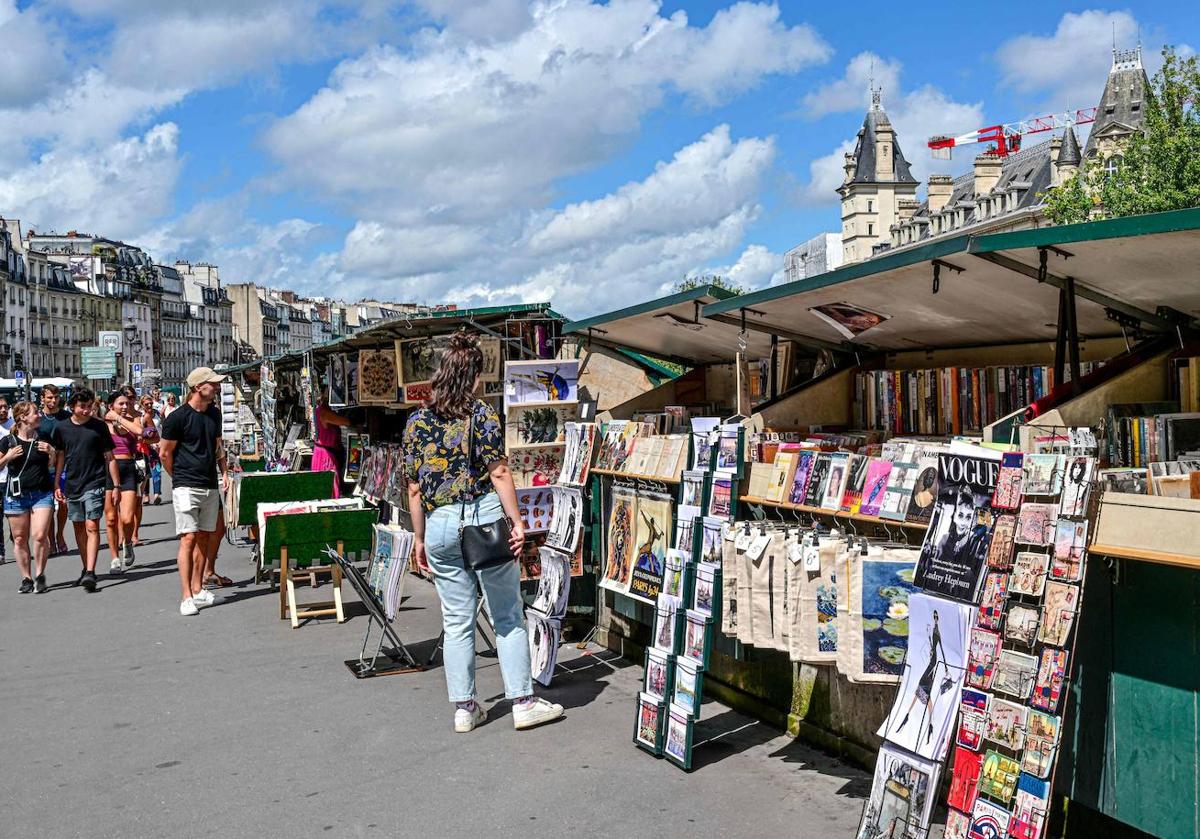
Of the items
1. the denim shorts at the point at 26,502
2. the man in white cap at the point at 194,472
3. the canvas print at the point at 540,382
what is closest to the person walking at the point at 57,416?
the denim shorts at the point at 26,502

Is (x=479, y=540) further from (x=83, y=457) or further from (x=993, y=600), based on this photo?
(x=83, y=457)

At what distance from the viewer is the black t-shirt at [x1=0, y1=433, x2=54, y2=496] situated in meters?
11.0

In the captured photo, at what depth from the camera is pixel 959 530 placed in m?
3.98

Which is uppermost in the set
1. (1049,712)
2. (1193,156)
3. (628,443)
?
(1193,156)

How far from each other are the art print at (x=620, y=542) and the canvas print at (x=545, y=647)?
0.40 metres

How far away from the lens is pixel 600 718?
20.1 ft

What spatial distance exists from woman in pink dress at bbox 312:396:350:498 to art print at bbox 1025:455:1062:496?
10.4 meters

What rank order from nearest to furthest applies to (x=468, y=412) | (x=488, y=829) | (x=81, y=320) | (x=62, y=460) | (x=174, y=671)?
(x=488, y=829) < (x=468, y=412) < (x=174, y=671) < (x=62, y=460) < (x=81, y=320)

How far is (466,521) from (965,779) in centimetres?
298

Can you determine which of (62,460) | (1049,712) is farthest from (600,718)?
(62,460)

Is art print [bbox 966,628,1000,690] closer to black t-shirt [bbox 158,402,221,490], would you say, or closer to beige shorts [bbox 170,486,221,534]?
beige shorts [bbox 170,486,221,534]

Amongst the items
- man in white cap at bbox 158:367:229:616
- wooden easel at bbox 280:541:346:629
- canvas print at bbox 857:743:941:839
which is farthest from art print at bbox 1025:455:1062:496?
man in white cap at bbox 158:367:229:616

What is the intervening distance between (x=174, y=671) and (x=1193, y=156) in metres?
43.0

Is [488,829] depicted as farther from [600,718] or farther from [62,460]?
[62,460]
